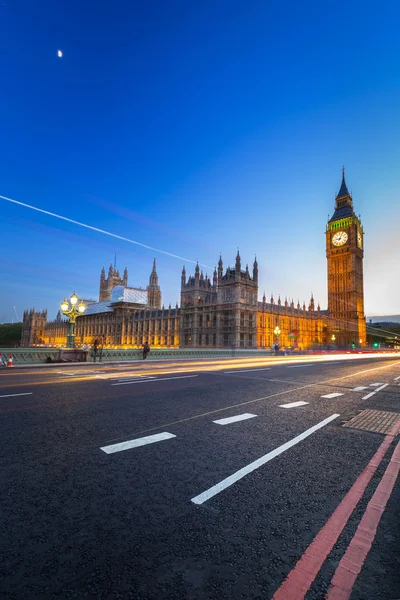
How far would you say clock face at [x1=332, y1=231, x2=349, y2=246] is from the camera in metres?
104

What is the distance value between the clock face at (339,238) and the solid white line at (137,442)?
112171 millimetres

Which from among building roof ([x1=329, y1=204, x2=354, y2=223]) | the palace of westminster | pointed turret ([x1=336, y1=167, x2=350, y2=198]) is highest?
pointed turret ([x1=336, y1=167, x2=350, y2=198])

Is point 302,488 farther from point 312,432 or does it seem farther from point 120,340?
point 120,340

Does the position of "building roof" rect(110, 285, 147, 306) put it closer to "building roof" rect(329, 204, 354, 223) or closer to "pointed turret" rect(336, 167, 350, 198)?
"building roof" rect(329, 204, 354, 223)

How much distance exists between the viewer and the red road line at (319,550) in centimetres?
184

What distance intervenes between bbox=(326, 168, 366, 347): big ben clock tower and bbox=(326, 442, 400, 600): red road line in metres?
93.0

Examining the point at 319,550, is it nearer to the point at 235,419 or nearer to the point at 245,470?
the point at 245,470

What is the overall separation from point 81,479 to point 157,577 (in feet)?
5.57

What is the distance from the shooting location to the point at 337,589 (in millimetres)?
1862

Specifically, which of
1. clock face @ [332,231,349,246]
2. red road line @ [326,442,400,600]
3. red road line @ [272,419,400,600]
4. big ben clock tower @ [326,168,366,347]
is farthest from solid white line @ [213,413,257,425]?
clock face @ [332,231,349,246]

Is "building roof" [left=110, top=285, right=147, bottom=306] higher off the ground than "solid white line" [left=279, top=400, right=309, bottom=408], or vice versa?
"building roof" [left=110, top=285, right=147, bottom=306]

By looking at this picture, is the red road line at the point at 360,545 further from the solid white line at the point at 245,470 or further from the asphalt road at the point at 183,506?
the solid white line at the point at 245,470

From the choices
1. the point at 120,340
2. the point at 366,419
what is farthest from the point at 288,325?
the point at 366,419

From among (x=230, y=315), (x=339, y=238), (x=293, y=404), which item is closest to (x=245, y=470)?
(x=293, y=404)
